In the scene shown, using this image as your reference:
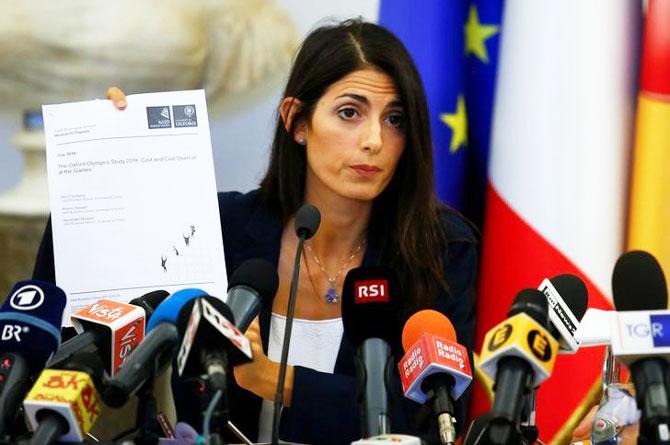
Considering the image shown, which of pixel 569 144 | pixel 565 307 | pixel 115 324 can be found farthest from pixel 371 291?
pixel 569 144

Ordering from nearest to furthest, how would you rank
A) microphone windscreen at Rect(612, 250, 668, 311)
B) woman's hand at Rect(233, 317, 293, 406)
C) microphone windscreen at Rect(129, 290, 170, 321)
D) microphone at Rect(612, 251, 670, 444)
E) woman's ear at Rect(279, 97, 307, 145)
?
1. microphone at Rect(612, 251, 670, 444)
2. microphone windscreen at Rect(612, 250, 668, 311)
3. microphone windscreen at Rect(129, 290, 170, 321)
4. woman's hand at Rect(233, 317, 293, 406)
5. woman's ear at Rect(279, 97, 307, 145)

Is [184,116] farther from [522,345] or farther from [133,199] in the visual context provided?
[522,345]

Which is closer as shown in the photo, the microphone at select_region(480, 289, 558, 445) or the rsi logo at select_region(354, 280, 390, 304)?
the microphone at select_region(480, 289, 558, 445)

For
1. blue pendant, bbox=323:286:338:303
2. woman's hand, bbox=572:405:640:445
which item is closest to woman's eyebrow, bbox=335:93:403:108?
blue pendant, bbox=323:286:338:303

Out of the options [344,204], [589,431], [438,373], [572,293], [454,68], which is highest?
[454,68]

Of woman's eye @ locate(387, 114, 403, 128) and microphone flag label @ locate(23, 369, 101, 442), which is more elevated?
woman's eye @ locate(387, 114, 403, 128)

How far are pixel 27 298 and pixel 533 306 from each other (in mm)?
823

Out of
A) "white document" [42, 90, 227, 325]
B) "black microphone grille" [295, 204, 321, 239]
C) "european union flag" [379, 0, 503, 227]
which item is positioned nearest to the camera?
"black microphone grille" [295, 204, 321, 239]

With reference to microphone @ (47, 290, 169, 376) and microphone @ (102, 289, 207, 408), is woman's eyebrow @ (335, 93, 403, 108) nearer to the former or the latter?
microphone @ (47, 290, 169, 376)

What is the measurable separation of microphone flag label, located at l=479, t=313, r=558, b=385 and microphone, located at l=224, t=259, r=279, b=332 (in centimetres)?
44

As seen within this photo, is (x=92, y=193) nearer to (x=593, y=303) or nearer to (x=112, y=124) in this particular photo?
(x=112, y=124)

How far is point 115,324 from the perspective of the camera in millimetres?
2057

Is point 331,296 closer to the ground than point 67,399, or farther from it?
farther from it

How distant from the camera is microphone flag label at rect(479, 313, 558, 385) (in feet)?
5.54
